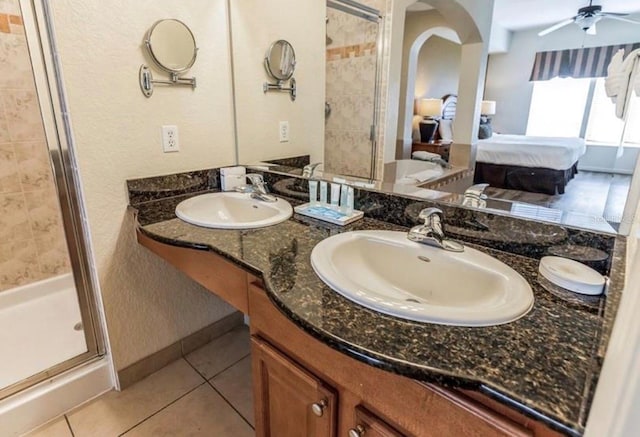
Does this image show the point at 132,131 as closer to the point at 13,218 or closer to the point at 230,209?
the point at 230,209

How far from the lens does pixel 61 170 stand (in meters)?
1.29

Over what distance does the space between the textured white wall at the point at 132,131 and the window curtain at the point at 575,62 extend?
4.19ft

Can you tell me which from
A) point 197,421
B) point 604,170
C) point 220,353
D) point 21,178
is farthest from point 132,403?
point 604,170

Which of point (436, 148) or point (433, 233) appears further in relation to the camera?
point (436, 148)

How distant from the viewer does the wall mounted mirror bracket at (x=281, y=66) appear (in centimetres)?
164

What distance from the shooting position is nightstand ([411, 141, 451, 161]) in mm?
1112

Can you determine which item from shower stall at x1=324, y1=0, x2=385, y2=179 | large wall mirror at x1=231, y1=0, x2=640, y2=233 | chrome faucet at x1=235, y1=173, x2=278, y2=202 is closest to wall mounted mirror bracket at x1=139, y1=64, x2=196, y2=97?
large wall mirror at x1=231, y1=0, x2=640, y2=233

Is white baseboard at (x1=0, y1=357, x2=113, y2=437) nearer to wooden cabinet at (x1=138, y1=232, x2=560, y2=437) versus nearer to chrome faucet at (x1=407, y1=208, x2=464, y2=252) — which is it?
wooden cabinet at (x1=138, y1=232, x2=560, y2=437)

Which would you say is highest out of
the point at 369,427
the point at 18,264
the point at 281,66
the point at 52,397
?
the point at 281,66

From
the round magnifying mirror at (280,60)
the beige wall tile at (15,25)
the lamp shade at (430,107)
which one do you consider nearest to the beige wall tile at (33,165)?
the beige wall tile at (15,25)

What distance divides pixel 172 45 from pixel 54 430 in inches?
63.6

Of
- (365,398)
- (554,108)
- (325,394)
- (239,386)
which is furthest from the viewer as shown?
(239,386)

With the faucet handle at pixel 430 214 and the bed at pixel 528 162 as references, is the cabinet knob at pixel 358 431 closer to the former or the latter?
the faucet handle at pixel 430 214

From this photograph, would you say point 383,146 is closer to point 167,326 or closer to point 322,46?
point 322,46
